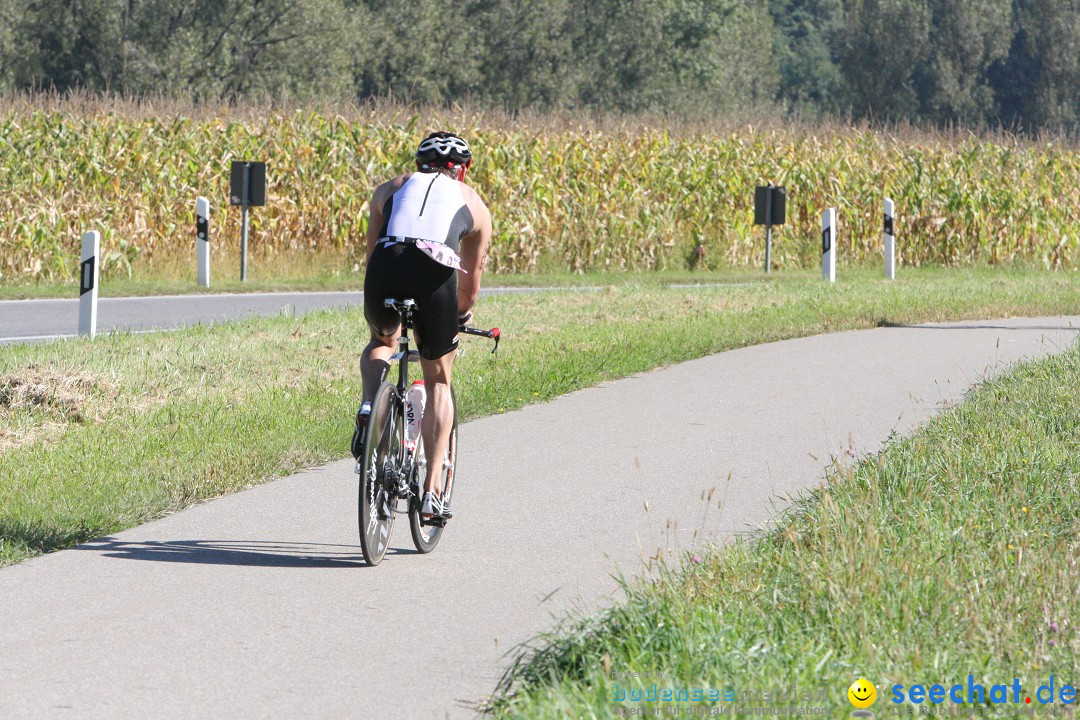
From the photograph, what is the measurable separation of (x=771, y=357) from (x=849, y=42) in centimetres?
6319

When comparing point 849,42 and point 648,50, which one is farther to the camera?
point 849,42

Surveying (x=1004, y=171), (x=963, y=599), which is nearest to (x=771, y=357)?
(x=963, y=599)

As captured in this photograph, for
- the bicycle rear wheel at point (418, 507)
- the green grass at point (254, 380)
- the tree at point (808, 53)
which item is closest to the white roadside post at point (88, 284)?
the green grass at point (254, 380)

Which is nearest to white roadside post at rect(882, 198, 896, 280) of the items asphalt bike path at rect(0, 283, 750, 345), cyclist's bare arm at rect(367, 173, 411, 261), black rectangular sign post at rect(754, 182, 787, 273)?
black rectangular sign post at rect(754, 182, 787, 273)

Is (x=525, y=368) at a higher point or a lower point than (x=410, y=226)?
lower

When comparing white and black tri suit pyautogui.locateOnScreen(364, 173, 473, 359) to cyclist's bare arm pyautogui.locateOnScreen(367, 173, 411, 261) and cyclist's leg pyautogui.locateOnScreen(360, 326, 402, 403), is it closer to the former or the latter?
cyclist's bare arm pyautogui.locateOnScreen(367, 173, 411, 261)

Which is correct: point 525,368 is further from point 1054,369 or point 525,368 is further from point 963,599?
point 963,599

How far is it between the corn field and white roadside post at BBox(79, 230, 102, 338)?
7.29m

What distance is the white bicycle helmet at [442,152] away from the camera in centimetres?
635

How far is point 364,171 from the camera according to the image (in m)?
25.0

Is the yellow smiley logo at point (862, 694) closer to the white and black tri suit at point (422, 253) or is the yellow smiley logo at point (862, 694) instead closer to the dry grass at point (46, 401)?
the white and black tri suit at point (422, 253)

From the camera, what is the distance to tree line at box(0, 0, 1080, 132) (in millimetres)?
42938

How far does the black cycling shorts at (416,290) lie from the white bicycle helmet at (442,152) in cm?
44

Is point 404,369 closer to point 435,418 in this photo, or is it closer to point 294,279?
point 435,418
